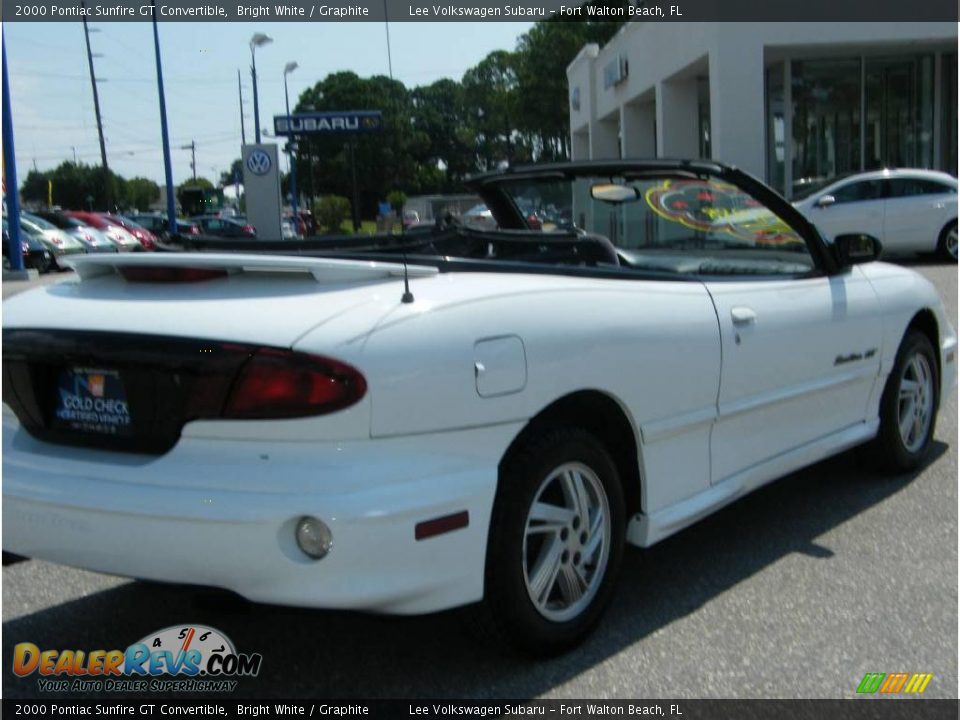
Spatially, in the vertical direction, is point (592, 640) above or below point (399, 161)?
below

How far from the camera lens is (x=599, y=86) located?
3641 cm

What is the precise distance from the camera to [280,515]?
2521 millimetres

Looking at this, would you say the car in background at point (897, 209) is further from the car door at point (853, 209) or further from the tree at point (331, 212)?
the tree at point (331, 212)

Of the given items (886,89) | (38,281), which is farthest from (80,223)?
(886,89)

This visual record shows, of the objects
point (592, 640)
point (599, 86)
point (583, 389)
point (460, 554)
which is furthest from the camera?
point (599, 86)

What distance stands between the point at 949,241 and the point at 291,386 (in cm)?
1604

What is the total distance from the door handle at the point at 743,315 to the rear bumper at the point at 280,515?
1.38m

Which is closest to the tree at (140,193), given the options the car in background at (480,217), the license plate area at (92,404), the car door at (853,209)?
the car in background at (480,217)

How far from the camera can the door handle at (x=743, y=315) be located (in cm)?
375

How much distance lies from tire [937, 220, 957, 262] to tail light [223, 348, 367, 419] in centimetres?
1590

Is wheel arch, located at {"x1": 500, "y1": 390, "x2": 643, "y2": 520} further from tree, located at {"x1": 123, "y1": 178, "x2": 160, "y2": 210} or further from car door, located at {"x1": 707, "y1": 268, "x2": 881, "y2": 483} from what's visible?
tree, located at {"x1": 123, "y1": 178, "x2": 160, "y2": 210}

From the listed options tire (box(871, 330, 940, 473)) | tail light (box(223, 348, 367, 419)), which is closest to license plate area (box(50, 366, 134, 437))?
tail light (box(223, 348, 367, 419))

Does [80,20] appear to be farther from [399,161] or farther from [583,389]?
[583,389]

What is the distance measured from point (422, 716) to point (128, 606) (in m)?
1.31
